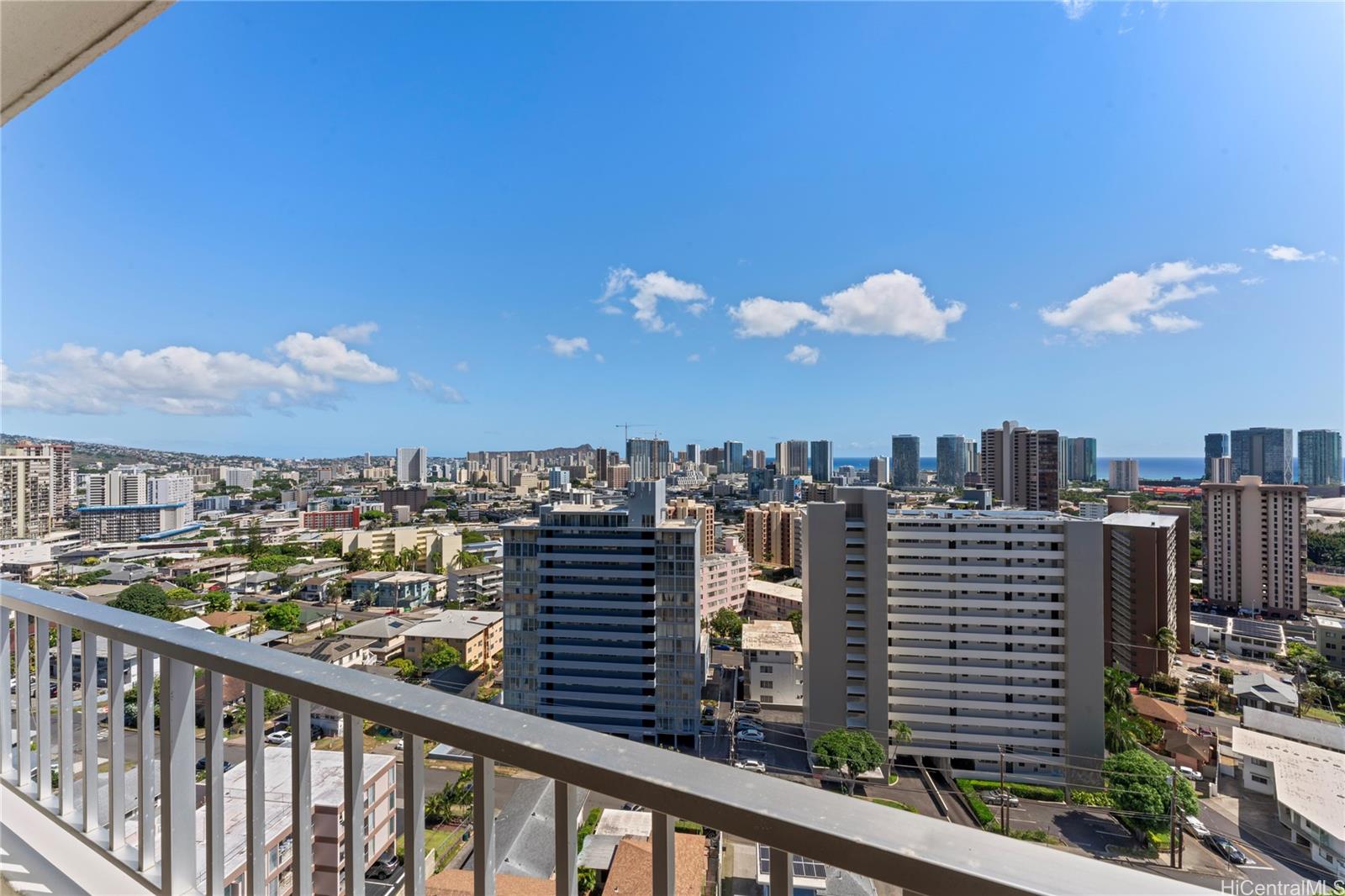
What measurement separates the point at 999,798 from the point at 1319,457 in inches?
287

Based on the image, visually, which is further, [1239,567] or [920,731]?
[1239,567]

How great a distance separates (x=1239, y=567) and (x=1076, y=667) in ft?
11.9

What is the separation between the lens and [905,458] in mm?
17422

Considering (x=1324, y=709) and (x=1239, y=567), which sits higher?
(x=1239, y=567)

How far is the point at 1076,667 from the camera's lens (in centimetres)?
774

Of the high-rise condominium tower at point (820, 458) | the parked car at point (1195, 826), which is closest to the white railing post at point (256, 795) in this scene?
the parked car at point (1195, 826)

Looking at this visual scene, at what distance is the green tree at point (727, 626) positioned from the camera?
509 inches

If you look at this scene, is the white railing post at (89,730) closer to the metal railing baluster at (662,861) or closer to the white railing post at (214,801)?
the white railing post at (214,801)

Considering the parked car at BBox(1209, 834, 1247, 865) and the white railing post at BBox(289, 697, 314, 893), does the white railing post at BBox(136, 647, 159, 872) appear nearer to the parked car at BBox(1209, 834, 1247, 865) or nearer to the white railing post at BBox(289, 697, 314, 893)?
the white railing post at BBox(289, 697, 314, 893)

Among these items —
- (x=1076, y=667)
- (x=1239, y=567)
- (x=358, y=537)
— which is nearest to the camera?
(x=1076, y=667)

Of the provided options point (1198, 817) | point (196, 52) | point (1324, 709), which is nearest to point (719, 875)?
point (196, 52)

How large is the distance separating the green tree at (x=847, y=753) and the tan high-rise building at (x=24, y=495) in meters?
7.82

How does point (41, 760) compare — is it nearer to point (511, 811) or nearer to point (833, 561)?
point (511, 811)

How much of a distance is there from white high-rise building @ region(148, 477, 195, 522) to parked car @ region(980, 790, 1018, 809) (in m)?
13.2
